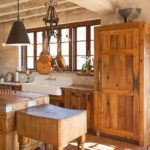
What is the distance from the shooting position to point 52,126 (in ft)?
8.87

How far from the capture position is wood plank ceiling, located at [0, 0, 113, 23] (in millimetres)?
4125

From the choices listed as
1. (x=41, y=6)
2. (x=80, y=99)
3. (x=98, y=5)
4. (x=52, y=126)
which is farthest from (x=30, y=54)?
(x=52, y=126)

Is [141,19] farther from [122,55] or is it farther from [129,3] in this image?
[122,55]

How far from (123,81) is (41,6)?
2379 mm

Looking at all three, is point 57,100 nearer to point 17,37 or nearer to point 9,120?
point 17,37

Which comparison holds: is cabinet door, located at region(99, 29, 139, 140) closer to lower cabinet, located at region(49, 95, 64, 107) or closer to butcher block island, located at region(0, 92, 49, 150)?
lower cabinet, located at region(49, 95, 64, 107)

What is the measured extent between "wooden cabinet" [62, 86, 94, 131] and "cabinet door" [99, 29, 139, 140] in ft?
0.94

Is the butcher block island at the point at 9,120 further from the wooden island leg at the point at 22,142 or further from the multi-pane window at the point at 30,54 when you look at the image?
the multi-pane window at the point at 30,54

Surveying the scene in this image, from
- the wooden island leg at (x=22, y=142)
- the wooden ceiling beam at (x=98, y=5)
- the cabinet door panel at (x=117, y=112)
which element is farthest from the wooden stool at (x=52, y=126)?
the wooden ceiling beam at (x=98, y=5)

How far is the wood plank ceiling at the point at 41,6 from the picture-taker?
13.5 feet

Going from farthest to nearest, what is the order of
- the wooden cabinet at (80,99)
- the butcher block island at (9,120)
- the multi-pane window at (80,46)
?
the multi-pane window at (80,46), the wooden cabinet at (80,99), the butcher block island at (9,120)

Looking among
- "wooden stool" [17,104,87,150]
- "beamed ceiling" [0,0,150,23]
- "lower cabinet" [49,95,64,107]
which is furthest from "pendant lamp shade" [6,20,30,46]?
"lower cabinet" [49,95,64,107]

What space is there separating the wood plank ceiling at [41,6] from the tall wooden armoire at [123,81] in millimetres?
425

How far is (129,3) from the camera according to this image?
4.39m
